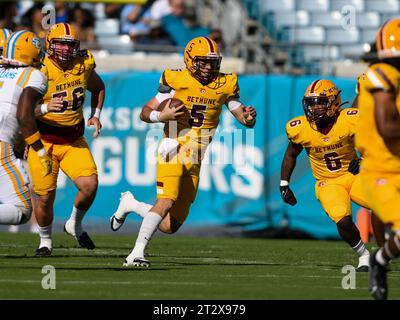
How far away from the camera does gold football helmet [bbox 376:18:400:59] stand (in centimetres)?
653

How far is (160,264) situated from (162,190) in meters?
0.70

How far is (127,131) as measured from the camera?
13.6 m

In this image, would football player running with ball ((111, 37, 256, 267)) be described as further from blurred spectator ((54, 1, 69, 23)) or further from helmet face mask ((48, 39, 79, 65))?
blurred spectator ((54, 1, 69, 23))

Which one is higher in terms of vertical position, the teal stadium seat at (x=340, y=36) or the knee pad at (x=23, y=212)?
the teal stadium seat at (x=340, y=36)

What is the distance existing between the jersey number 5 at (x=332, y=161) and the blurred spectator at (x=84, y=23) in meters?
7.34

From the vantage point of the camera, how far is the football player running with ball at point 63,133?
30.7 ft

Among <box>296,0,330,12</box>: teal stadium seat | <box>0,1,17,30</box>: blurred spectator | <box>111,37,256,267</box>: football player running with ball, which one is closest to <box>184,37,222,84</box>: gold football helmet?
<box>111,37,256,267</box>: football player running with ball

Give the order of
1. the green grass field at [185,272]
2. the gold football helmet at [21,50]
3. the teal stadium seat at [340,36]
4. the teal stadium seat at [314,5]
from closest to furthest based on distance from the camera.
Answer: the green grass field at [185,272] < the gold football helmet at [21,50] < the teal stadium seat at [340,36] < the teal stadium seat at [314,5]

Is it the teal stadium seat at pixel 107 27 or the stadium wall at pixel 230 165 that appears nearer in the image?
the stadium wall at pixel 230 165

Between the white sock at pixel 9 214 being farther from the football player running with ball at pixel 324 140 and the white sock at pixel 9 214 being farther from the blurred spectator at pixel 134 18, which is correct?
the blurred spectator at pixel 134 18

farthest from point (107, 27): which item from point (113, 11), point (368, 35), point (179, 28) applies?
point (368, 35)

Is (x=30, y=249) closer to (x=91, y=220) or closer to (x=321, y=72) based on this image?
(x=91, y=220)

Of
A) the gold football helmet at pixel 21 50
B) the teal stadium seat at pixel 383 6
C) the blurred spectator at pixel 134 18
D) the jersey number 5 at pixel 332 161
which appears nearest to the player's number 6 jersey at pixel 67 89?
the gold football helmet at pixel 21 50
